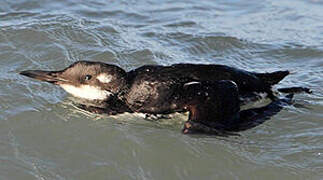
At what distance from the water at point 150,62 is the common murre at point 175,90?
173 millimetres

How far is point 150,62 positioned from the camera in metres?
8.09

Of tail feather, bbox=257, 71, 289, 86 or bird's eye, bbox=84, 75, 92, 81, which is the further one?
tail feather, bbox=257, 71, 289, 86

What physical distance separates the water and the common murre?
173 mm

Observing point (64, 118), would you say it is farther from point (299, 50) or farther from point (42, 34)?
point (299, 50)

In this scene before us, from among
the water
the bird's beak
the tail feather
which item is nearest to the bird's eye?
the bird's beak

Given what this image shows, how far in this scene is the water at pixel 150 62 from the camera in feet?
17.8

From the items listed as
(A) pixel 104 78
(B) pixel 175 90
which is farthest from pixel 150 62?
(B) pixel 175 90

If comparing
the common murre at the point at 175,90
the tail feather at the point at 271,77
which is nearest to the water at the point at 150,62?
the common murre at the point at 175,90

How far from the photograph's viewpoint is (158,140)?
5887 millimetres

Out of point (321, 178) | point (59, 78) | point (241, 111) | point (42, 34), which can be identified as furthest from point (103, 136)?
point (42, 34)

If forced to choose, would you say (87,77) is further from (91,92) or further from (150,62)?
(150,62)

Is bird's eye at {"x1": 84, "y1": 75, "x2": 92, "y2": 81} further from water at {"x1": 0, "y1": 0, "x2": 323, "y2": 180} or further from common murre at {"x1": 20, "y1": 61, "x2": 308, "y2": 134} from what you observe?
water at {"x1": 0, "y1": 0, "x2": 323, "y2": 180}

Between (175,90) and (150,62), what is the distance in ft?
7.66

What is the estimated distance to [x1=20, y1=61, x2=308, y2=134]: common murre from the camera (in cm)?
570
